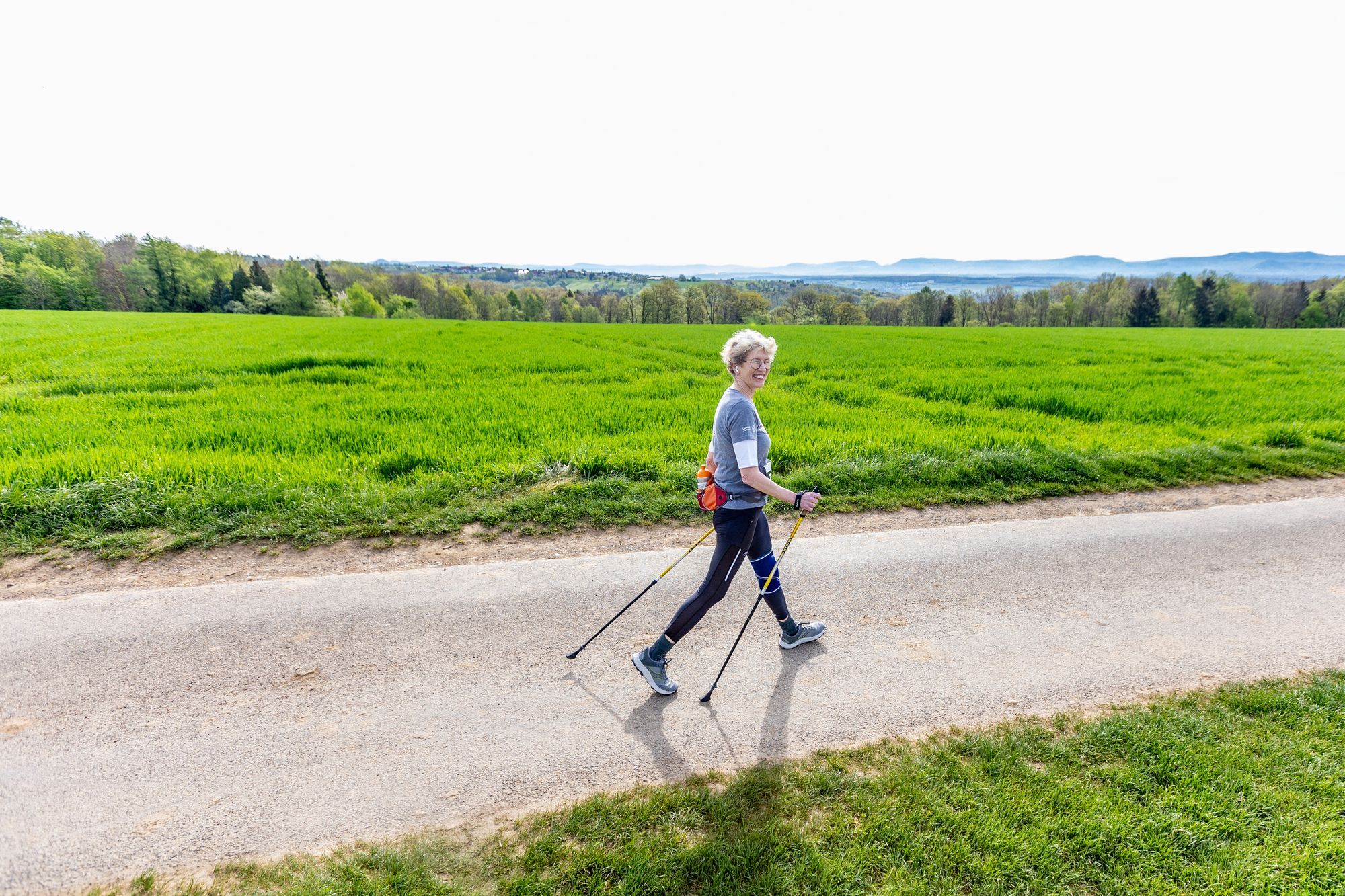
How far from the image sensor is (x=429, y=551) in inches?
230

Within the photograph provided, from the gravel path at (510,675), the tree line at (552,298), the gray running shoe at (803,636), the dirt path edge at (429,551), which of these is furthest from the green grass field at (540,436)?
the tree line at (552,298)

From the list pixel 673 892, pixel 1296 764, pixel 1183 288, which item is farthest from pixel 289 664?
pixel 1183 288

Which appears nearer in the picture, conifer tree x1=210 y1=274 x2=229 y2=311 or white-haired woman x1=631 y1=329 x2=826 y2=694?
white-haired woman x1=631 y1=329 x2=826 y2=694

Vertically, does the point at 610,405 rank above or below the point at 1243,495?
above

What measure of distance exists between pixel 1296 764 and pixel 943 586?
2.29 meters

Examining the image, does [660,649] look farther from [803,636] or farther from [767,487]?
[767,487]

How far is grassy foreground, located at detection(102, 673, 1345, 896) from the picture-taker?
2.71 metres

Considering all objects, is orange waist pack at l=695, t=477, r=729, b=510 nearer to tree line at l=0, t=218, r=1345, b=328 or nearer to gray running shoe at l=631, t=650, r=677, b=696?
gray running shoe at l=631, t=650, r=677, b=696

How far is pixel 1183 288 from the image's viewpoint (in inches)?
2820

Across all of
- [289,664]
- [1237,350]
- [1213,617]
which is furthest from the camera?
[1237,350]

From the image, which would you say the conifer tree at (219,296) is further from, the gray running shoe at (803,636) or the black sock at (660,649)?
the gray running shoe at (803,636)

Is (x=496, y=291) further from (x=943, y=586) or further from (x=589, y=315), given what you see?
(x=943, y=586)

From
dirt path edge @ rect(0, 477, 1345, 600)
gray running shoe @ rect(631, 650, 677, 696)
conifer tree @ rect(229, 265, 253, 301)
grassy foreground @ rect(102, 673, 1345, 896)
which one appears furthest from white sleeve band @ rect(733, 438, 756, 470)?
conifer tree @ rect(229, 265, 253, 301)

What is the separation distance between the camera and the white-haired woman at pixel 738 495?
374cm
